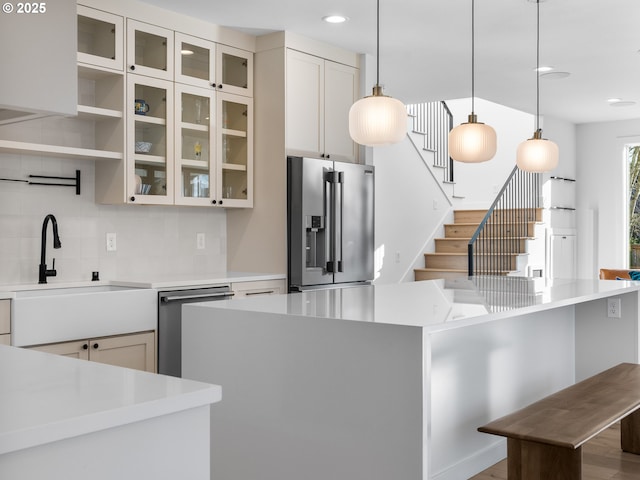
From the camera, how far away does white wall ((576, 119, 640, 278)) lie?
9500mm

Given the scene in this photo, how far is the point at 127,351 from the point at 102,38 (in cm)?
194

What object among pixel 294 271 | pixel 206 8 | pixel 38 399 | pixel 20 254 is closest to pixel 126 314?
pixel 20 254

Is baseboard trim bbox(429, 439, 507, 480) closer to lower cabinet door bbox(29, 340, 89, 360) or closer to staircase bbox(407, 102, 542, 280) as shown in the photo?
lower cabinet door bbox(29, 340, 89, 360)

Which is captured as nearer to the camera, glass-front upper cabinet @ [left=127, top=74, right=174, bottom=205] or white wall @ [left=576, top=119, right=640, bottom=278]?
glass-front upper cabinet @ [left=127, top=74, right=174, bottom=205]

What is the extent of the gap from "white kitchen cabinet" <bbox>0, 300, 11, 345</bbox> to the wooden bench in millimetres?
2350

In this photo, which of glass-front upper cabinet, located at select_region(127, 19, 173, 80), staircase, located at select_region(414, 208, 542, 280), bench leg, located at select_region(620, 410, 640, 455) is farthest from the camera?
staircase, located at select_region(414, 208, 542, 280)

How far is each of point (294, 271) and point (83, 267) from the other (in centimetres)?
148

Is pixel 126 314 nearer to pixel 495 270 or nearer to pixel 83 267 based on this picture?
pixel 83 267

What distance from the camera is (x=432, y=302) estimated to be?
3.08 m

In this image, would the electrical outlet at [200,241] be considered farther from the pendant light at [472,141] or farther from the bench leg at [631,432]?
the bench leg at [631,432]

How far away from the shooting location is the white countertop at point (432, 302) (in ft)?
8.58

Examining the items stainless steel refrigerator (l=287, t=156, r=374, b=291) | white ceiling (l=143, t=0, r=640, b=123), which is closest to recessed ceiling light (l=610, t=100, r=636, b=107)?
white ceiling (l=143, t=0, r=640, b=123)

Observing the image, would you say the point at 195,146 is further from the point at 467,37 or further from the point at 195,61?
the point at 467,37

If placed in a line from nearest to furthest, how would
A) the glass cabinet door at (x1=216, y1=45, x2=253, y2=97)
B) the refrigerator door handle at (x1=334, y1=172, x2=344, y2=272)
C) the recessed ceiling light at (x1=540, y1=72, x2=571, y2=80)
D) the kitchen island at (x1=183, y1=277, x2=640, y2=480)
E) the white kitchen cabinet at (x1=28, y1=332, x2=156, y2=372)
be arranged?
the kitchen island at (x1=183, y1=277, x2=640, y2=480) → the white kitchen cabinet at (x1=28, y1=332, x2=156, y2=372) → the glass cabinet door at (x1=216, y1=45, x2=253, y2=97) → the refrigerator door handle at (x1=334, y1=172, x2=344, y2=272) → the recessed ceiling light at (x1=540, y1=72, x2=571, y2=80)
